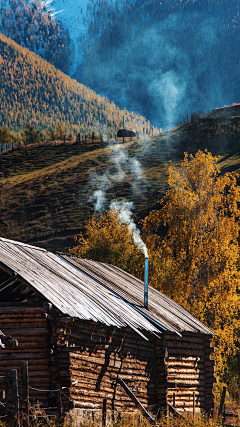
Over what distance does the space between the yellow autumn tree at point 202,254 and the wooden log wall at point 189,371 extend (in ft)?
14.2

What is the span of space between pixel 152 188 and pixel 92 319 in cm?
6472

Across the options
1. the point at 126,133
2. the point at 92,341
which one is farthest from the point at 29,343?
the point at 126,133

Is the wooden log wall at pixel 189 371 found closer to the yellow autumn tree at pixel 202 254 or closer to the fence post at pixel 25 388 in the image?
the yellow autumn tree at pixel 202 254

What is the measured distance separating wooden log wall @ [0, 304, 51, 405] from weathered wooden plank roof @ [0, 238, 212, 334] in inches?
33.8

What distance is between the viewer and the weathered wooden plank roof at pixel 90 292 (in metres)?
14.3

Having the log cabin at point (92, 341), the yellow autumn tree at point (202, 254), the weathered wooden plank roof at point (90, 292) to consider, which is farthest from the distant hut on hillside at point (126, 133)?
the log cabin at point (92, 341)

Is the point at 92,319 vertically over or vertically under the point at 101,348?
over

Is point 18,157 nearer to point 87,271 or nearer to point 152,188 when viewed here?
point 152,188

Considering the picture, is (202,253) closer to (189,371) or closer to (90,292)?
(189,371)

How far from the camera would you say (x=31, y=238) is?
72.6 m

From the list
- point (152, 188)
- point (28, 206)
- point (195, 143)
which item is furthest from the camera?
point (195, 143)

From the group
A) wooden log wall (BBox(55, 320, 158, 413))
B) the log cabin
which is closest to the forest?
the log cabin

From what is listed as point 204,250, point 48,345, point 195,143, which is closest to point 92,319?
point 48,345

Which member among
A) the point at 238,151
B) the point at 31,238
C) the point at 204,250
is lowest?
the point at 31,238
